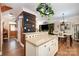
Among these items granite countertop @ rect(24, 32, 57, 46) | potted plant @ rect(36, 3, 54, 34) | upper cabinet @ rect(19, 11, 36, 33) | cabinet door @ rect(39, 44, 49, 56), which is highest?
potted plant @ rect(36, 3, 54, 34)

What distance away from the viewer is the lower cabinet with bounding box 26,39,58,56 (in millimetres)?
2467

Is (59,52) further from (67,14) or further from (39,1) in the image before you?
(39,1)

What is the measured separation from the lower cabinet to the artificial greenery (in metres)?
0.46

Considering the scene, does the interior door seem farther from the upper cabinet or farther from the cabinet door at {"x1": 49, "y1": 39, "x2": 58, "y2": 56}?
the cabinet door at {"x1": 49, "y1": 39, "x2": 58, "y2": 56}

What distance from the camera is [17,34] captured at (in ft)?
→ 8.14

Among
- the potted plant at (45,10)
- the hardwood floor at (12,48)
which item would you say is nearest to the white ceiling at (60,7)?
the potted plant at (45,10)

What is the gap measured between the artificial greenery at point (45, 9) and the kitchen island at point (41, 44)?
1.10 feet

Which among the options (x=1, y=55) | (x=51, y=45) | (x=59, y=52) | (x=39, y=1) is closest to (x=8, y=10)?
(x=39, y=1)

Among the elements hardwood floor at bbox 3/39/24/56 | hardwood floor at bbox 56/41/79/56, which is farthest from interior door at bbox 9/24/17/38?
hardwood floor at bbox 56/41/79/56

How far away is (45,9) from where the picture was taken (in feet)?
8.25

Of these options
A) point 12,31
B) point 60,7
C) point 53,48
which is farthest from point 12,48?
point 60,7

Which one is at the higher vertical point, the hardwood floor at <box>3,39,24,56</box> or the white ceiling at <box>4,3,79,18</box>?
the white ceiling at <box>4,3,79,18</box>

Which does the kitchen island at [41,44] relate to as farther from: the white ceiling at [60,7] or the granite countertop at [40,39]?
the white ceiling at [60,7]

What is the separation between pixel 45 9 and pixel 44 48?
656 mm
